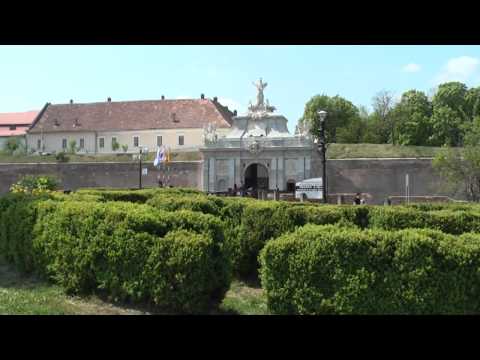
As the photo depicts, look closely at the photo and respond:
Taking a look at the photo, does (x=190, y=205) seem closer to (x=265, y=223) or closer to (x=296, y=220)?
(x=265, y=223)

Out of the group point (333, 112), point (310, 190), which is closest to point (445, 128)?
point (333, 112)

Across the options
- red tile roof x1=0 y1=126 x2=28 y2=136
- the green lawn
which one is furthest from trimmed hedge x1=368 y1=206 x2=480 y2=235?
red tile roof x1=0 y1=126 x2=28 y2=136

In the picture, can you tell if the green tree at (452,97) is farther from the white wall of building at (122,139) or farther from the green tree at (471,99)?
the white wall of building at (122,139)

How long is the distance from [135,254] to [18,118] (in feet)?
274

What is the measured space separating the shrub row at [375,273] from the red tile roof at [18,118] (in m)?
82.7

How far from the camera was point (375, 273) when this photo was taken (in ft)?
22.0

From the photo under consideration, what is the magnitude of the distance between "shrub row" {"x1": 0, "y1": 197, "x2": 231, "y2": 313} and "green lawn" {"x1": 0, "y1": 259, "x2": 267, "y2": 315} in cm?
20

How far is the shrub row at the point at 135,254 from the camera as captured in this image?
293 inches

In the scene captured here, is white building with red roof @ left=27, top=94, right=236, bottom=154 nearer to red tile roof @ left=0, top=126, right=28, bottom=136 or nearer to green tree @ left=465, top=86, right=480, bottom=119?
red tile roof @ left=0, top=126, right=28, bottom=136

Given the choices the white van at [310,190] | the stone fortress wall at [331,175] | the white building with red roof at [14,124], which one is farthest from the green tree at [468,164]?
the white building with red roof at [14,124]

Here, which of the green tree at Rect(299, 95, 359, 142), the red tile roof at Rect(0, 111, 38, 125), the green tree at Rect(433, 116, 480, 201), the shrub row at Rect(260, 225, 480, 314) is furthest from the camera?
the red tile roof at Rect(0, 111, 38, 125)

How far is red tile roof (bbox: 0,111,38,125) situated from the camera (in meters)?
82.2

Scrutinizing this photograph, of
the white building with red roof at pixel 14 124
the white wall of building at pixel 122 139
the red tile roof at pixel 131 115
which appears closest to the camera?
the white wall of building at pixel 122 139
